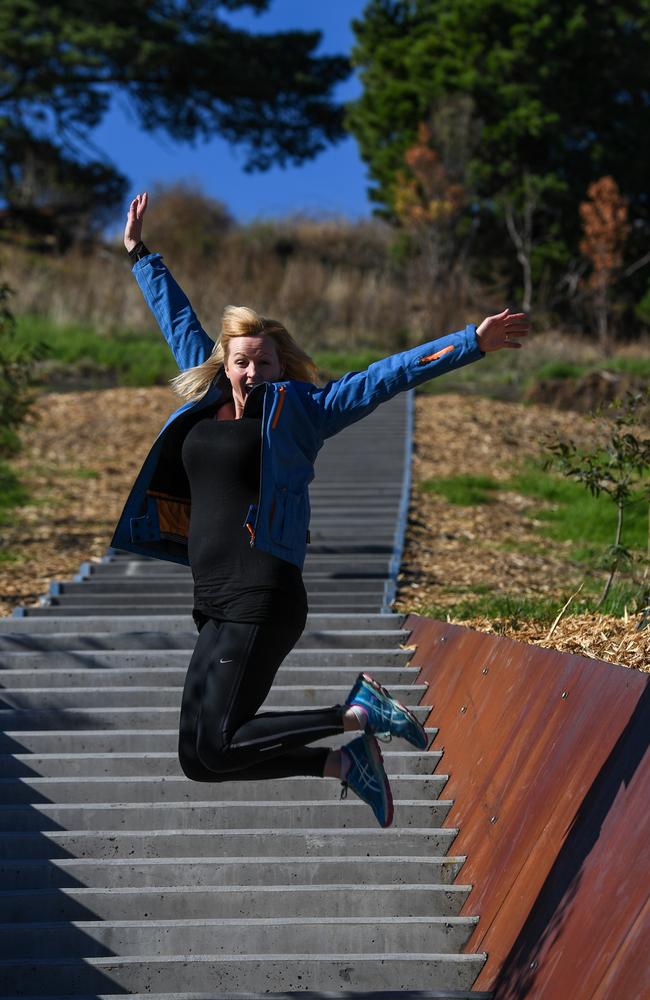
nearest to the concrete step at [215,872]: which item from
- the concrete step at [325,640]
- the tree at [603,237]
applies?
the concrete step at [325,640]

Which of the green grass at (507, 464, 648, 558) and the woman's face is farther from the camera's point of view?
the green grass at (507, 464, 648, 558)

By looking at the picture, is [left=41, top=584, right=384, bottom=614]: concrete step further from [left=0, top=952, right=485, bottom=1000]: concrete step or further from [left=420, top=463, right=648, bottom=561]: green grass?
[left=0, top=952, right=485, bottom=1000]: concrete step

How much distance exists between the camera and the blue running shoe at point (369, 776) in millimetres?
4375

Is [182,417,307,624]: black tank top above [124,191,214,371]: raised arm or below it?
below

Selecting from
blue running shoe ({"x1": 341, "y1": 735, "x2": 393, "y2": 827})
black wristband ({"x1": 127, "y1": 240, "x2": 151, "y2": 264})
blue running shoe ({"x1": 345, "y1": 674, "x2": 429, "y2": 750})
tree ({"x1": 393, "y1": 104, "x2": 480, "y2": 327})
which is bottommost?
blue running shoe ({"x1": 341, "y1": 735, "x2": 393, "y2": 827})

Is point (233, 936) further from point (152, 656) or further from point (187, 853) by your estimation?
point (152, 656)

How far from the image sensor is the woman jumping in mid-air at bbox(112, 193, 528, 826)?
13.7 feet

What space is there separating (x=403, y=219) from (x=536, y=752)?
75.1 feet

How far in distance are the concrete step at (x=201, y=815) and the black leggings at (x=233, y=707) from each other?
1178 mm

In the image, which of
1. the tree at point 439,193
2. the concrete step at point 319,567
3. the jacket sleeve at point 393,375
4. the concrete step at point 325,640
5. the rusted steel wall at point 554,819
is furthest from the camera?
the tree at point 439,193

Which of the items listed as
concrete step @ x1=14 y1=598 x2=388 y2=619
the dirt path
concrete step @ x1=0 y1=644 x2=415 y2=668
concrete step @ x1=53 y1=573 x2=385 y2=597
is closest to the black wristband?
the dirt path

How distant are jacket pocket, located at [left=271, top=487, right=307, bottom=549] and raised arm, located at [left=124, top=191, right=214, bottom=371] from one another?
2.58ft

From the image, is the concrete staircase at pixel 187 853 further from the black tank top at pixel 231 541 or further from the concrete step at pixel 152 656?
the black tank top at pixel 231 541

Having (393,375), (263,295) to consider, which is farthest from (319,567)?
(263,295)
